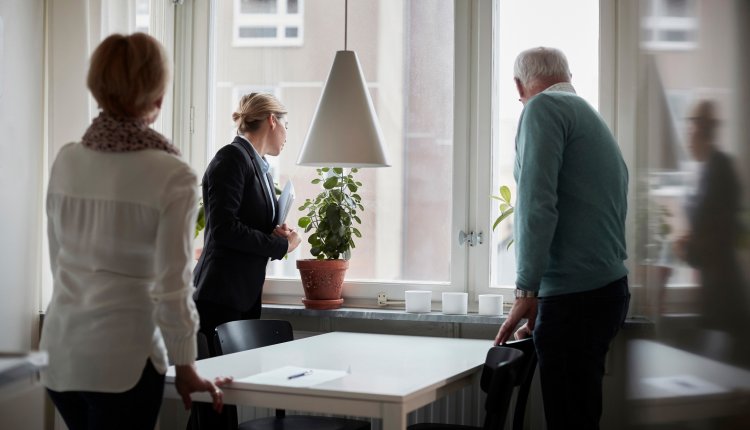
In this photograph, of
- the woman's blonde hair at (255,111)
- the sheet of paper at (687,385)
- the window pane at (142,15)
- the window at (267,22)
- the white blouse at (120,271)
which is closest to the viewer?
the sheet of paper at (687,385)

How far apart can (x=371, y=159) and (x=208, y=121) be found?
51.0 inches

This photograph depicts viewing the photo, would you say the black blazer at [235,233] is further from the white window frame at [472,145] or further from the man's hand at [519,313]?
the man's hand at [519,313]

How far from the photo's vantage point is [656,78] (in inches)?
88.0

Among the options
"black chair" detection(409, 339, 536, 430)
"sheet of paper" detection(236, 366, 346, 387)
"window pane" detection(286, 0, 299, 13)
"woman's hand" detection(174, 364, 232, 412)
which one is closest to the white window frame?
"window pane" detection(286, 0, 299, 13)

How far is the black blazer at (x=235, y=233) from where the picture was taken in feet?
10.5

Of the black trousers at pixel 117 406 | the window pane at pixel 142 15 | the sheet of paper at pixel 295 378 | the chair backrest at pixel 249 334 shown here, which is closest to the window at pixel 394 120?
the window pane at pixel 142 15

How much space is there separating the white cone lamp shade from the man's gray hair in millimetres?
658

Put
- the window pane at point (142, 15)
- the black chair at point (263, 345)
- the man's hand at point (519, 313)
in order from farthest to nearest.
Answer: the window pane at point (142, 15) < the black chair at point (263, 345) < the man's hand at point (519, 313)

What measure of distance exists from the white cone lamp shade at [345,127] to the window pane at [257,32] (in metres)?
0.94

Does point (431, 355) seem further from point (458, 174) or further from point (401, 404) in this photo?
point (458, 174)

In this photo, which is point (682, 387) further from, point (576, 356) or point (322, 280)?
point (322, 280)

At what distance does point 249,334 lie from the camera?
3012 millimetres

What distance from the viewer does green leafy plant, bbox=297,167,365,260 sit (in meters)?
3.69

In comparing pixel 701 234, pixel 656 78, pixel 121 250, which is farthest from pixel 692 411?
pixel 121 250
